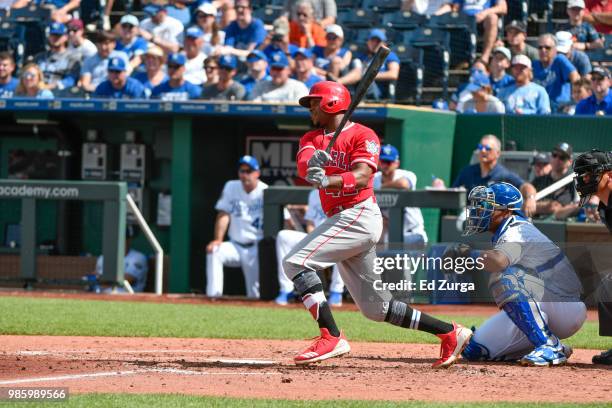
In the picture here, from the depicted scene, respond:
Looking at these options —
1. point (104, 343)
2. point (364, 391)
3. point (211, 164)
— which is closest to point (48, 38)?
point (211, 164)

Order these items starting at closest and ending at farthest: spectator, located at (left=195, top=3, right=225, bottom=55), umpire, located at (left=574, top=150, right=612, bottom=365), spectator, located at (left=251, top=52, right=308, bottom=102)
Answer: umpire, located at (left=574, top=150, right=612, bottom=365) < spectator, located at (left=251, top=52, right=308, bottom=102) < spectator, located at (left=195, top=3, right=225, bottom=55)

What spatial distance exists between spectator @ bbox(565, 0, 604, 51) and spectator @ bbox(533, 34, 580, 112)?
0.86m

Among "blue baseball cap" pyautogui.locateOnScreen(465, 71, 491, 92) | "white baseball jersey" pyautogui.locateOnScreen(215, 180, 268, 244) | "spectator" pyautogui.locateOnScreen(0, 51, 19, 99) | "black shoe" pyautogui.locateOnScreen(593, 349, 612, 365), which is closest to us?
"black shoe" pyautogui.locateOnScreen(593, 349, 612, 365)

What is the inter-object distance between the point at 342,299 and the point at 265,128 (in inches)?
107

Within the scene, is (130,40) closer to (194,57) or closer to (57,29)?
(57,29)

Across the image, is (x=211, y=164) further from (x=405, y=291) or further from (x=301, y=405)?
(x=301, y=405)

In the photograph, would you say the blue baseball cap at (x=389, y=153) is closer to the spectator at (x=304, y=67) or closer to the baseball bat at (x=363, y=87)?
the spectator at (x=304, y=67)

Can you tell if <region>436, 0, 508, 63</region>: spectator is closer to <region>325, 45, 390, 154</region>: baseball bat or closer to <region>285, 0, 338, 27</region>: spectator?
<region>285, 0, 338, 27</region>: spectator

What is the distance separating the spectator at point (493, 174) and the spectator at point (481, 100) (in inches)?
46.9

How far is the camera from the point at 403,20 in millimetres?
15672

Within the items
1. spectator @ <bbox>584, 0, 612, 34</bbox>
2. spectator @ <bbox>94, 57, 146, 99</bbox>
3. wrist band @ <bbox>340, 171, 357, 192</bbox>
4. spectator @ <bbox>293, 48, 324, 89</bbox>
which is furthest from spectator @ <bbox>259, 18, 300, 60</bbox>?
wrist band @ <bbox>340, 171, 357, 192</bbox>

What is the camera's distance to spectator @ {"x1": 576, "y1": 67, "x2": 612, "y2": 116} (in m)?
12.4

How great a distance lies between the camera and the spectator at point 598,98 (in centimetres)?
1237

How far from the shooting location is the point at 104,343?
826cm
